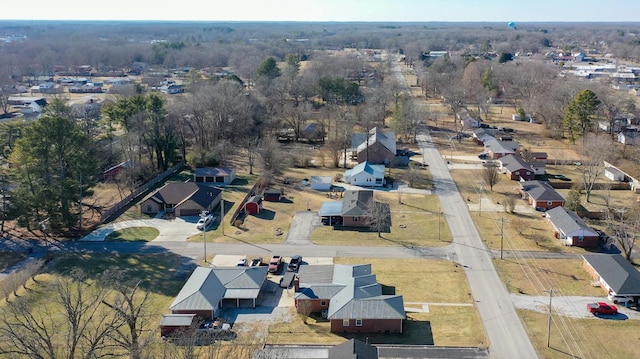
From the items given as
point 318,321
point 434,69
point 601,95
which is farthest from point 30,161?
point 434,69

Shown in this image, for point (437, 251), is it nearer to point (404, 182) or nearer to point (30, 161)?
point (404, 182)

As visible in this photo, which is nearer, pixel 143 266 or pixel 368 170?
pixel 143 266

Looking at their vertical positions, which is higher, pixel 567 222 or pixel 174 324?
pixel 567 222

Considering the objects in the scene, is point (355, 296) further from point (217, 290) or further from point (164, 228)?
point (164, 228)

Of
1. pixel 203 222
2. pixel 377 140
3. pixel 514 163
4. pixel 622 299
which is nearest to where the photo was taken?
pixel 622 299

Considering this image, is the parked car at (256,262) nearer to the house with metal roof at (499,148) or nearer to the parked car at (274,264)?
the parked car at (274,264)

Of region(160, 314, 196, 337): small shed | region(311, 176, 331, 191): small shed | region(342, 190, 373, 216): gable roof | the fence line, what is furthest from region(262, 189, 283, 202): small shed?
region(160, 314, 196, 337): small shed

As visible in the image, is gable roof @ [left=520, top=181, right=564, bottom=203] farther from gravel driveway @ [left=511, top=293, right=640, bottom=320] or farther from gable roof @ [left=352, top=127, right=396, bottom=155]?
gable roof @ [left=352, top=127, right=396, bottom=155]

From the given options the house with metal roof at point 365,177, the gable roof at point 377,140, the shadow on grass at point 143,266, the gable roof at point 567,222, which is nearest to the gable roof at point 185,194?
the shadow on grass at point 143,266

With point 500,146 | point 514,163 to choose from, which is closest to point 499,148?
point 500,146
